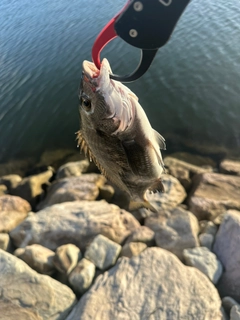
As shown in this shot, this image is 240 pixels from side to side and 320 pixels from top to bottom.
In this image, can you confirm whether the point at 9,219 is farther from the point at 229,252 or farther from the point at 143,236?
the point at 229,252

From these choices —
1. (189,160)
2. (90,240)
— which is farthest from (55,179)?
(189,160)

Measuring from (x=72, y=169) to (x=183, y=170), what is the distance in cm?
362

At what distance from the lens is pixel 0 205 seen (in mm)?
8109

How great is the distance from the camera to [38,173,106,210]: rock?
25.6 feet

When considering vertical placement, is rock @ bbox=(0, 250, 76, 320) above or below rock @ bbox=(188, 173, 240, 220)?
above

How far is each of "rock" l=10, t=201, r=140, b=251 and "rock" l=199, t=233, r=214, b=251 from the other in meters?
1.46

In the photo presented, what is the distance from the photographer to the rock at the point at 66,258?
569 cm

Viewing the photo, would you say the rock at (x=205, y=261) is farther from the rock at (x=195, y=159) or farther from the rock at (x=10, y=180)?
the rock at (x=10, y=180)

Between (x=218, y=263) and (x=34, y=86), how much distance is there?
11.3 m

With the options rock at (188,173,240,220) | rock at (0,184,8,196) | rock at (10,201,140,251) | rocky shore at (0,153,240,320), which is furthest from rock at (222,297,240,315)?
rock at (0,184,8,196)

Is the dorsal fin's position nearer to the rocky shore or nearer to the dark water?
the rocky shore

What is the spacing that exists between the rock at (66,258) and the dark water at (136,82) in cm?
529

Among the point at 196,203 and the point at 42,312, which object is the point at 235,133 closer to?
the point at 196,203

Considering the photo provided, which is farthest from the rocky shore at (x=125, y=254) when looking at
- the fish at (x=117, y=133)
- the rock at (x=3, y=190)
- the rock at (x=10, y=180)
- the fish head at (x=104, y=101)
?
the fish head at (x=104, y=101)
